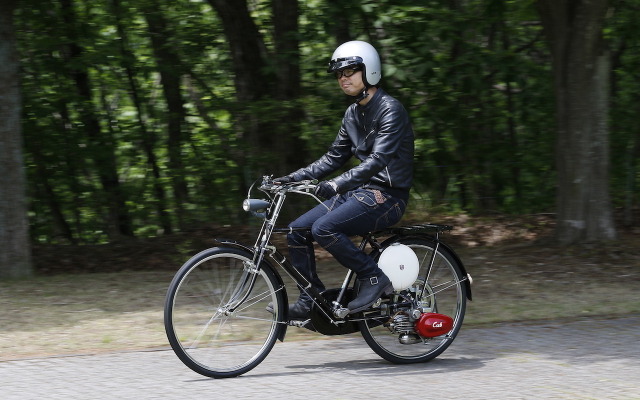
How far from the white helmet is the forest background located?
4606 mm

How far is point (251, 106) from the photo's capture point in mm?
10969

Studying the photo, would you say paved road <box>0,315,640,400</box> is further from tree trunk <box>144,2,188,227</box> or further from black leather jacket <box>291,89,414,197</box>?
tree trunk <box>144,2,188,227</box>

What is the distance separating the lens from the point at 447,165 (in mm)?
12602

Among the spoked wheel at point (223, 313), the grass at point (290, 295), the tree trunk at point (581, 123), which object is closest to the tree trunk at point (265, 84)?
the grass at point (290, 295)

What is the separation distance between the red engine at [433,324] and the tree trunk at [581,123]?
431cm

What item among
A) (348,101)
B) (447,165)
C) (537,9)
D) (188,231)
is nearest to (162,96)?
(188,231)

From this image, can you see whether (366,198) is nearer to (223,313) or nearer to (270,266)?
(270,266)

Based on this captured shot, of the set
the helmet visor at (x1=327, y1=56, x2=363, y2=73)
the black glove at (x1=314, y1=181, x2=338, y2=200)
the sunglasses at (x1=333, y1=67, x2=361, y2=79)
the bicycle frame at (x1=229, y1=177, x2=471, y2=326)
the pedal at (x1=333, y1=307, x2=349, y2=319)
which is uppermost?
the helmet visor at (x1=327, y1=56, x2=363, y2=73)

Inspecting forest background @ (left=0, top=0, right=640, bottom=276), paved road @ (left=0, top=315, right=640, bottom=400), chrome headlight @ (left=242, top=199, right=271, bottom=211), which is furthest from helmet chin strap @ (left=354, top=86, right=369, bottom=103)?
forest background @ (left=0, top=0, right=640, bottom=276)

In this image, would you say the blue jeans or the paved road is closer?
the paved road

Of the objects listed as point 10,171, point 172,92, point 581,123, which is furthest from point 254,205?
point 172,92

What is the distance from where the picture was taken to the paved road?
218 inches

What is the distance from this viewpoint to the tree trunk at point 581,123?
1024 cm

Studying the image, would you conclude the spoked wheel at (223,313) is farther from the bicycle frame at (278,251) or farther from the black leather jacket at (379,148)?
the black leather jacket at (379,148)
